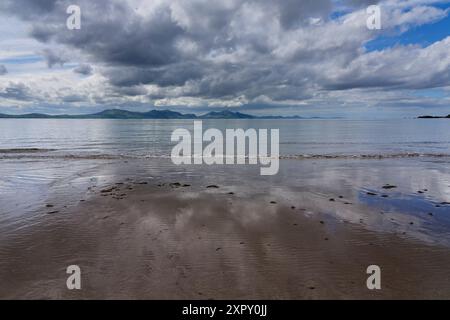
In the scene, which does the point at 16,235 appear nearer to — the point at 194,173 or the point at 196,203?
the point at 196,203

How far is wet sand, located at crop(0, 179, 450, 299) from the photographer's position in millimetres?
5891

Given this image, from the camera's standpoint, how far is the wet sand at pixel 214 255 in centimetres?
589

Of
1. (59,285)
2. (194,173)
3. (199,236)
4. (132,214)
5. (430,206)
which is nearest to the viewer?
(59,285)

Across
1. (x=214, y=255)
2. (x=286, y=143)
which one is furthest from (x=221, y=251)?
(x=286, y=143)

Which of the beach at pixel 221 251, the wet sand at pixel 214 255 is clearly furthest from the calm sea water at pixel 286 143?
the wet sand at pixel 214 255

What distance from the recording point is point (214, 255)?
736cm

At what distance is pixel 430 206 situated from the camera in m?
11.8

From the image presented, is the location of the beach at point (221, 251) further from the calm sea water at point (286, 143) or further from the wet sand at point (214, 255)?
the calm sea water at point (286, 143)

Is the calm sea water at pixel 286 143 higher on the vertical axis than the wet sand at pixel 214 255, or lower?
higher

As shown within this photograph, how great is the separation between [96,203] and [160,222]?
12.3 ft

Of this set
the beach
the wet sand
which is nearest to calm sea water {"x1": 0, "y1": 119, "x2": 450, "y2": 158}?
the beach

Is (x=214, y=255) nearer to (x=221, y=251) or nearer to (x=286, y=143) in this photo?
(x=221, y=251)
